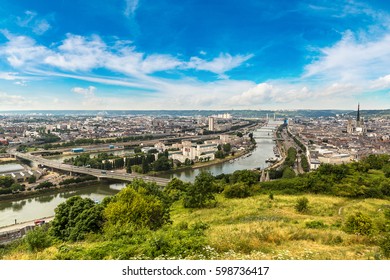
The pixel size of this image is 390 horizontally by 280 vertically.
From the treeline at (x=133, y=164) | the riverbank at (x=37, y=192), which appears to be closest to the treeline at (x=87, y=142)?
the treeline at (x=133, y=164)

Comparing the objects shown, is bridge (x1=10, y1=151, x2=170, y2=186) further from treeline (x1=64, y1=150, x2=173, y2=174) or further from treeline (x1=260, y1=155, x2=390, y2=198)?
treeline (x1=260, y1=155, x2=390, y2=198)

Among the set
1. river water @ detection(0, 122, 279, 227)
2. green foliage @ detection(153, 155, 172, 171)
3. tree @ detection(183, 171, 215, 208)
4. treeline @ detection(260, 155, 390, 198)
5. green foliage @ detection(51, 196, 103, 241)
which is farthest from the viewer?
green foliage @ detection(153, 155, 172, 171)

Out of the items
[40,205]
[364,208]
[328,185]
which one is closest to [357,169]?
[328,185]

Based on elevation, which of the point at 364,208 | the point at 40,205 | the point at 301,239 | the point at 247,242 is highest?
the point at 247,242

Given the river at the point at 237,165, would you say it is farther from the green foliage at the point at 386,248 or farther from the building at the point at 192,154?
the green foliage at the point at 386,248

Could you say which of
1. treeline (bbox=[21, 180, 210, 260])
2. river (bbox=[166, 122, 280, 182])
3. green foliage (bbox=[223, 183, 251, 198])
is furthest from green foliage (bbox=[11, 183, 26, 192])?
green foliage (bbox=[223, 183, 251, 198])

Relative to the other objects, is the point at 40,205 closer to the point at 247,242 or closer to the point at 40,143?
the point at 247,242
